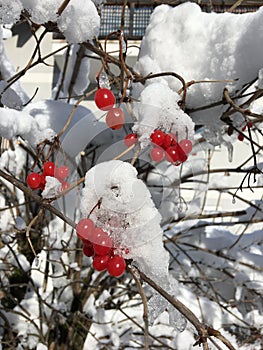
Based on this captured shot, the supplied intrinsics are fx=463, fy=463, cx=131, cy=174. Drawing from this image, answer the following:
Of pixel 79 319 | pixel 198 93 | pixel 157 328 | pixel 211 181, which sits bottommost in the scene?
pixel 157 328

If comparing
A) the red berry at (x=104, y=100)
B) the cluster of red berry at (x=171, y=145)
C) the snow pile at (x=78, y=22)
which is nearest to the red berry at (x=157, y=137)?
the cluster of red berry at (x=171, y=145)

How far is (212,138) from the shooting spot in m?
1.89

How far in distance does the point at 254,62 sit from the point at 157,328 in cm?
215

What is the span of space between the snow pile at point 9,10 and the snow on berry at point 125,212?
0.52 meters

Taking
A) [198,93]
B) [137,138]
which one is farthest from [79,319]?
[137,138]

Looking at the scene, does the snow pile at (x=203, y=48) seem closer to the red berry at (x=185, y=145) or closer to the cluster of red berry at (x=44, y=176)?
the red berry at (x=185, y=145)

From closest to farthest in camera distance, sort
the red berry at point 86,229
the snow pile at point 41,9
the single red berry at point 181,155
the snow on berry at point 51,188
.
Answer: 1. the red berry at point 86,229
2. the snow on berry at point 51,188
3. the single red berry at point 181,155
4. the snow pile at point 41,9

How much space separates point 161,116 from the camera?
1.09 metres

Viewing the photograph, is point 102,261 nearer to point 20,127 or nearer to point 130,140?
point 130,140

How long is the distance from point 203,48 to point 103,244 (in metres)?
0.97

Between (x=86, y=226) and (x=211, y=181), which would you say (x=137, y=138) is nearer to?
(x=86, y=226)

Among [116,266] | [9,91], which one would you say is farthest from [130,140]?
[9,91]

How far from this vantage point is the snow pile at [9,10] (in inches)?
44.5

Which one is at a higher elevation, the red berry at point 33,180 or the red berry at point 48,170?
the red berry at point 48,170
